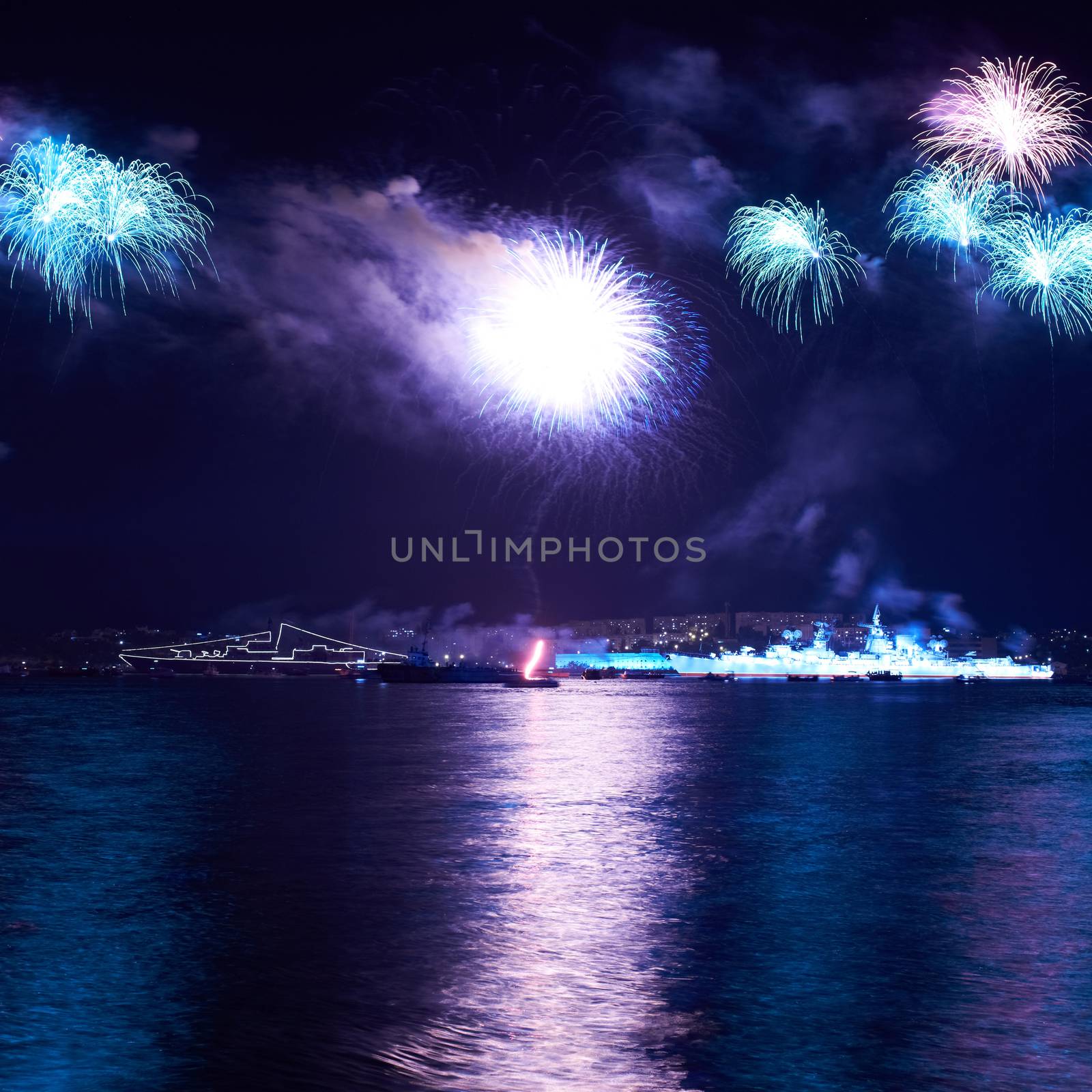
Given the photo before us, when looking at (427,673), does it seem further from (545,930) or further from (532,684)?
(545,930)

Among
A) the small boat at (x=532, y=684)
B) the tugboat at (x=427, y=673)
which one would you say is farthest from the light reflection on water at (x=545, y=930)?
the tugboat at (x=427, y=673)

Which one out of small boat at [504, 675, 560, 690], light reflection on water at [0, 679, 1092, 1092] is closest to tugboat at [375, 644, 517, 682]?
small boat at [504, 675, 560, 690]

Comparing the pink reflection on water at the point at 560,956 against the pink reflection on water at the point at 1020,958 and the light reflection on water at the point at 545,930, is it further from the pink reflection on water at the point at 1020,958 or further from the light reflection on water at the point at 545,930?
the pink reflection on water at the point at 1020,958

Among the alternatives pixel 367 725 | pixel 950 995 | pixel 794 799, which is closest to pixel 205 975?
pixel 950 995

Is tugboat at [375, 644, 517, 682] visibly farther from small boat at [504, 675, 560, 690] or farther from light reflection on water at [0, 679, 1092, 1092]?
light reflection on water at [0, 679, 1092, 1092]

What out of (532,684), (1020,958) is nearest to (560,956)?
(1020,958)

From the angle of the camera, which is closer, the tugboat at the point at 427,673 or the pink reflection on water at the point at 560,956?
the pink reflection on water at the point at 560,956
